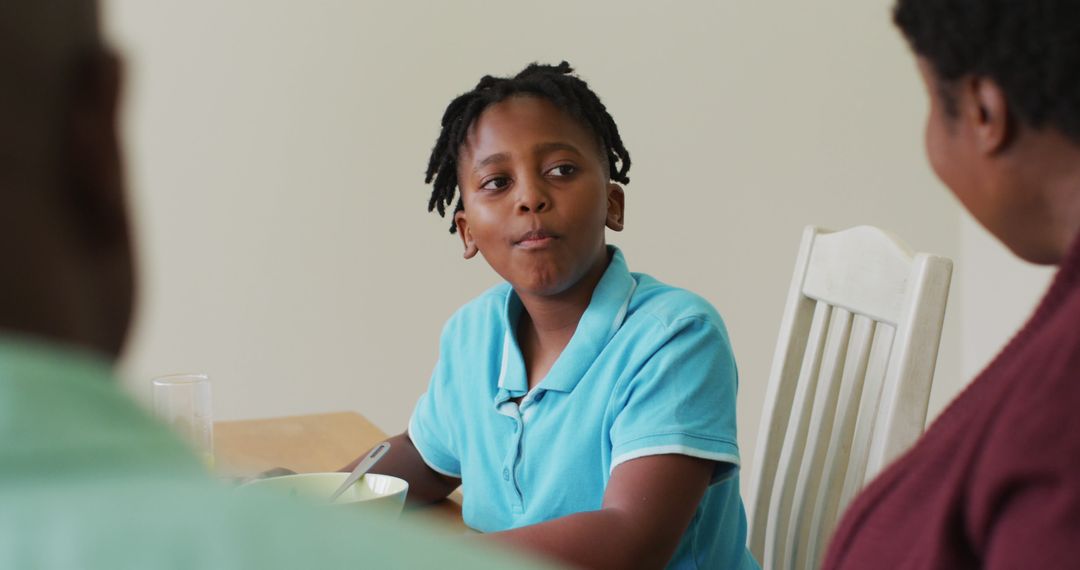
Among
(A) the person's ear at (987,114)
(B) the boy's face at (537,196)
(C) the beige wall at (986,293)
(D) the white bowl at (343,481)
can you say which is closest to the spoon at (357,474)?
(D) the white bowl at (343,481)

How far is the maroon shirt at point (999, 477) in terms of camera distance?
0.56 metres

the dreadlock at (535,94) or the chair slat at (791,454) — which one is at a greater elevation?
the dreadlock at (535,94)

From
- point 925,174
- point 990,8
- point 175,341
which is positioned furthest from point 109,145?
point 925,174

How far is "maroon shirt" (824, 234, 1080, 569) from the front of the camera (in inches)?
21.9

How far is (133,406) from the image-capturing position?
0.83ft

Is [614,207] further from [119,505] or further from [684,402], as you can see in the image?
[119,505]

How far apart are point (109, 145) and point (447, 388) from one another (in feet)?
3.60

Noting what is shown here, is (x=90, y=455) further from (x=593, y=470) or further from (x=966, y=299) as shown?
(x=966, y=299)

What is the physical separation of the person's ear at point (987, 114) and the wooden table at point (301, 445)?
0.74 metres

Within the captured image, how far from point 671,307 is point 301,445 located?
59 cm

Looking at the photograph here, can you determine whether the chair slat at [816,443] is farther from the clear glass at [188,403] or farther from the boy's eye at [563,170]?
the clear glass at [188,403]

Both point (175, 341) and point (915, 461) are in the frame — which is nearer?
point (915, 461)

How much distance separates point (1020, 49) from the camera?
2.07 ft

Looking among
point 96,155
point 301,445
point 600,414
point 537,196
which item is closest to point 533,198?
point 537,196
